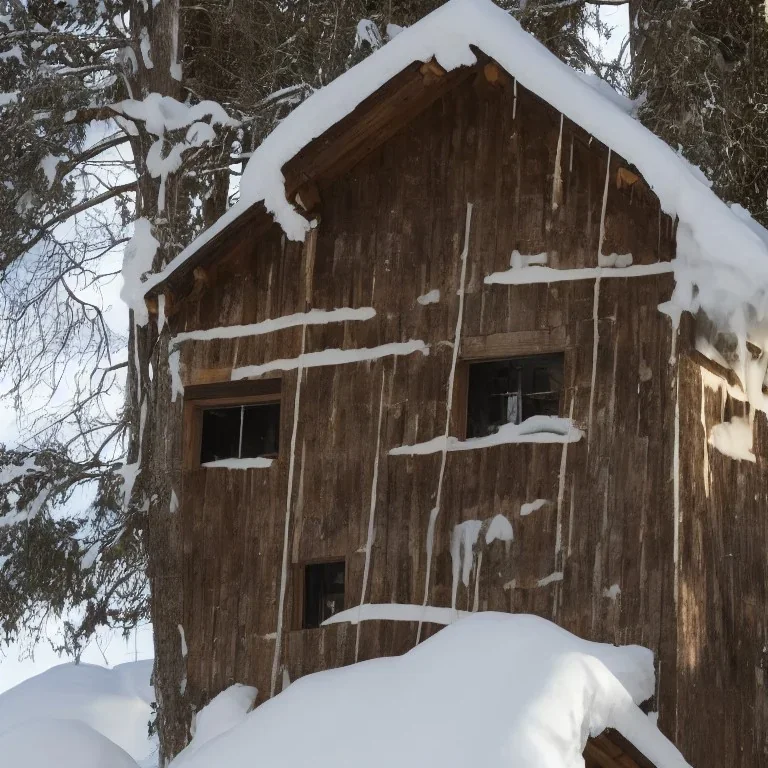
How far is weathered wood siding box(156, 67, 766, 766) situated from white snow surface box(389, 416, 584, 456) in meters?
0.08

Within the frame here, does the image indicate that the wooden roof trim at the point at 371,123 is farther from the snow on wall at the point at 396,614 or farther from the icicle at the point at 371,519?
the snow on wall at the point at 396,614

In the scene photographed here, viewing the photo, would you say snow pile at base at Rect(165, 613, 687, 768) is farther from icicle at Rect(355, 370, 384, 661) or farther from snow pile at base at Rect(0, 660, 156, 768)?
snow pile at base at Rect(0, 660, 156, 768)

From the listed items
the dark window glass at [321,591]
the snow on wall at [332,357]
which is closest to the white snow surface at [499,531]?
the dark window glass at [321,591]

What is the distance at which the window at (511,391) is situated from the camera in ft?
38.2

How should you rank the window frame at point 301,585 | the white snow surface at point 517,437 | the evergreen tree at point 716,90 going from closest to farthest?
the white snow surface at point 517,437, the window frame at point 301,585, the evergreen tree at point 716,90

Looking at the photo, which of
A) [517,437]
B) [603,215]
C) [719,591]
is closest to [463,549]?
[517,437]

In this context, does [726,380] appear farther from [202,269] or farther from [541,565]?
[202,269]

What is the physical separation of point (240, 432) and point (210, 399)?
0.41 metres

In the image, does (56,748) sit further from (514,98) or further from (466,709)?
(514,98)

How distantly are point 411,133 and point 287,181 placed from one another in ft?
3.95

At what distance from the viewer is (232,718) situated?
39.8 ft

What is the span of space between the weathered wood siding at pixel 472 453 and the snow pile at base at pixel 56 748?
1.64 meters

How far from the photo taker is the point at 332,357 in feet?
40.6

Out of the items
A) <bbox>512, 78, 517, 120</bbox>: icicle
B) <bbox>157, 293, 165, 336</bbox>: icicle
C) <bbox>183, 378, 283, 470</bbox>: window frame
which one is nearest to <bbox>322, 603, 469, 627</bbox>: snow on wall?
<bbox>183, 378, 283, 470</bbox>: window frame
